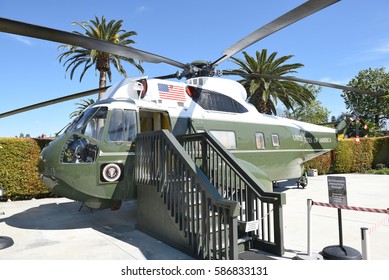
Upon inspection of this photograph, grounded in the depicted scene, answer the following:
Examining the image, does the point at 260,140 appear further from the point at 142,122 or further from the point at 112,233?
the point at 112,233

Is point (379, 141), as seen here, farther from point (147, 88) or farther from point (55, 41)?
point (55, 41)

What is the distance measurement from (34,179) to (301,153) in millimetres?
10048

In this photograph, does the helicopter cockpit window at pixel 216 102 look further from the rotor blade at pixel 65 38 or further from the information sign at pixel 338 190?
the information sign at pixel 338 190

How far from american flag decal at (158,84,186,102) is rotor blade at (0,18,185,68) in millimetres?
927

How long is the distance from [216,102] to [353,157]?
16.6 m

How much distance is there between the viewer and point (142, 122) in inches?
315

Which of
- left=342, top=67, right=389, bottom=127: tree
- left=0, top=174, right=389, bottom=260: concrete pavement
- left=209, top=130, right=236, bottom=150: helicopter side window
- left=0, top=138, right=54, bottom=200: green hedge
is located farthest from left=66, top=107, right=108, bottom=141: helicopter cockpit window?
left=342, top=67, right=389, bottom=127: tree

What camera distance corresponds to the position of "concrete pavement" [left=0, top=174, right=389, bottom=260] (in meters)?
4.77

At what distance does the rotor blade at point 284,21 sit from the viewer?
4297 millimetres

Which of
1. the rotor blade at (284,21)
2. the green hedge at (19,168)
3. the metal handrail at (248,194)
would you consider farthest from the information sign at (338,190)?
the green hedge at (19,168)

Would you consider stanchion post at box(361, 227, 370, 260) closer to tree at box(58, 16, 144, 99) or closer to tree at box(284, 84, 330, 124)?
tree at box(58, 16, 144, 99)

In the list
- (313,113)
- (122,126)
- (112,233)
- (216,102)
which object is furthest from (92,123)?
(313,113)

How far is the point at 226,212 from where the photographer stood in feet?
13.4

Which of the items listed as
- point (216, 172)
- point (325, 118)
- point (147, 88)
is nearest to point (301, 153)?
point (216, 172)
